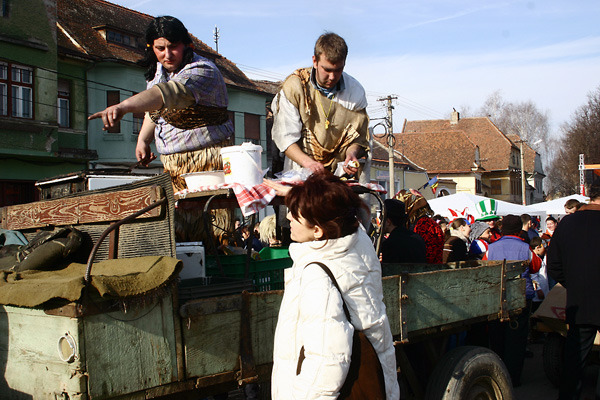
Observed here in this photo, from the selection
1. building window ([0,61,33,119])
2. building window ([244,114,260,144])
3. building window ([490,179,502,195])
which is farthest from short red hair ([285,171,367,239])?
building window ([490,179,502,195])

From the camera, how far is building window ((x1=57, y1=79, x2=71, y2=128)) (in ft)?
66.8

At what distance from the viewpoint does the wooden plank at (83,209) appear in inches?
111

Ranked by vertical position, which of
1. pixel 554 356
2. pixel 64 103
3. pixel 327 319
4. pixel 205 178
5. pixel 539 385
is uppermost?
pixel 64 103

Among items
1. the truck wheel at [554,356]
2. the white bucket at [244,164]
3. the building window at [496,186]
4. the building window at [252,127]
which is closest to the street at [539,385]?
the truck wheel at [554,356]

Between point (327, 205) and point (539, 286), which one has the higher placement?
point (327, 205)

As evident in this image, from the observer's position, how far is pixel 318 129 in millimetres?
4512

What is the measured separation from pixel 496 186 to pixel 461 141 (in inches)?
358

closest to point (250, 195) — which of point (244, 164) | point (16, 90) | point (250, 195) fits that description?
point (250, 195)

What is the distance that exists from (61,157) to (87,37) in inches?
214

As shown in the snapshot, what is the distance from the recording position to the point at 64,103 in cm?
2058

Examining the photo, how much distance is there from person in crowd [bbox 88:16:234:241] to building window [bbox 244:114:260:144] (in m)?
23.6

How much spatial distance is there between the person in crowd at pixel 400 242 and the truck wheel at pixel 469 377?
128cm

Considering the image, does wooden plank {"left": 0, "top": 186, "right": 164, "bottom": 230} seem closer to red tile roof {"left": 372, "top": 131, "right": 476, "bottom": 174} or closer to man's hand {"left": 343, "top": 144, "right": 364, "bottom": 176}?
man's hand {"left": 343, "top": 144, "right": 364, "bottom": 176}

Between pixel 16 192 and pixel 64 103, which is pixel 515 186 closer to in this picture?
pixel 64 103
